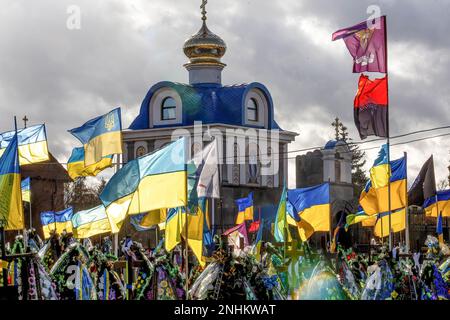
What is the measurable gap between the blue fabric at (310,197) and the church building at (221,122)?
19.6m

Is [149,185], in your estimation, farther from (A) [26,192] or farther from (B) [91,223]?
(A) [26,192]

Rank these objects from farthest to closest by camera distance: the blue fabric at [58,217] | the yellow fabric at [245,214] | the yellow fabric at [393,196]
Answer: the yellow fabric at [245,214], the blue fabric at [58,217], the yellow fabric at [393,196]

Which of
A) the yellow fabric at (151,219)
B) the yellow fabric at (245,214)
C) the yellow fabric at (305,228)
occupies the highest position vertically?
the yellow fabric at (245,214)

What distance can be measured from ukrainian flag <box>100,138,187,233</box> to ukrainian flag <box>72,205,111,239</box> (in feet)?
12.8

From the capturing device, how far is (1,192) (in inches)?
628

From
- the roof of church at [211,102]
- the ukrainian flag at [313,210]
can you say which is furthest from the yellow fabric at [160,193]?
the roof of church at [211,102]

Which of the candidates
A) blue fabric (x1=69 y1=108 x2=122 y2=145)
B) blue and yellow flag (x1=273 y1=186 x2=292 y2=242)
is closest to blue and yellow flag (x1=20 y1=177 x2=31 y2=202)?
blue fabric (x1=69 y1=108 x2=122 y2=145)

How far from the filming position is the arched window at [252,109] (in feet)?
157

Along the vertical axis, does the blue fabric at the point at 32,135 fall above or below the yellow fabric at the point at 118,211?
above

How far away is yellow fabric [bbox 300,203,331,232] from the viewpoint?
80.9 ft

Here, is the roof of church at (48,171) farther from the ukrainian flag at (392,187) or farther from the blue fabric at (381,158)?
the ukrainian flag at (392,187)

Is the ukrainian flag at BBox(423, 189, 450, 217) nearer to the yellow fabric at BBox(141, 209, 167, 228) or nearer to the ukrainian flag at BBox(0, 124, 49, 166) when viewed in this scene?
the yellow fabric at BBox(141, 209, 167, 228)

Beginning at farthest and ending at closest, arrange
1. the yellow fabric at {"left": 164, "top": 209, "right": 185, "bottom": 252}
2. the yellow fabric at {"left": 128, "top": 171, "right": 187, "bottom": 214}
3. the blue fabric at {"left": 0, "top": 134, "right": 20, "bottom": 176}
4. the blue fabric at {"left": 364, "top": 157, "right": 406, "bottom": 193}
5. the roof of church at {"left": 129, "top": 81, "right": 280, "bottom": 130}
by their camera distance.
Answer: the roof of church at {"left": 129, "top": 81, "right": 280, "bottom": 130} < the blue fabric at {"left": 364, "top": 157, "right": 406, "bottom": 193} < the yellow fabric at {"left": 164, "top": 209, "right": 185, "bottom": 252} < the blue fabric at {"left": 0, "top": 134, "right": 20, "bottom": 176} < the yellow fabric at {"left": 128, "top": 171, "right": 187, "bottom": 214}

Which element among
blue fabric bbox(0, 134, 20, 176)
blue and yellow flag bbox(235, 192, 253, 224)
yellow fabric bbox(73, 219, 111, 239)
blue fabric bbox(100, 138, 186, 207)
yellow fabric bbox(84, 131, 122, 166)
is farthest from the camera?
blue and yellow flag bbox(235, 192, 253, 224)
